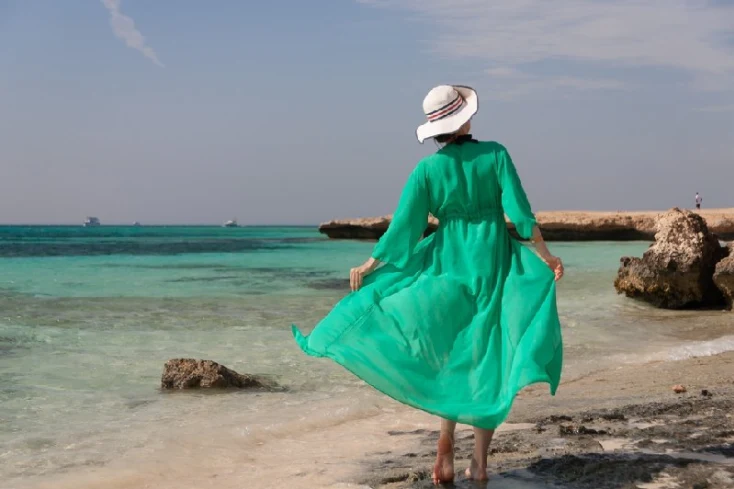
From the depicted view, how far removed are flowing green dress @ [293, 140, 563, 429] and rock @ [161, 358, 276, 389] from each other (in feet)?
9.85

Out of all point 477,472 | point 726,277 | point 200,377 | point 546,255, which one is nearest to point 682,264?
point 726,277

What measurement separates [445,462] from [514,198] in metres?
1.15

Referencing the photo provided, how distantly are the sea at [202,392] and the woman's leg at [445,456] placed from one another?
50 cm

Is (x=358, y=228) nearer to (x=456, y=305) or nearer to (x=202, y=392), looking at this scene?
(x=202, y=392)

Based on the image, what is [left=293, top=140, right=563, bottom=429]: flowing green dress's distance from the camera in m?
3.35

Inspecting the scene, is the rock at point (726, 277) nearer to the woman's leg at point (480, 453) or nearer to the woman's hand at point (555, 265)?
the woman's hand at point (555, 265)

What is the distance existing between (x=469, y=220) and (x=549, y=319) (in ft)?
1.79

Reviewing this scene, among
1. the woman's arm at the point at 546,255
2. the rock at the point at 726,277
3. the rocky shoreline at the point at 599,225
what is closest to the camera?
the woman's arm at the point at 546,255

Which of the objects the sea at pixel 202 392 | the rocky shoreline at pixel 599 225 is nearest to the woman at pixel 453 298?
the sea at pixel 202 392

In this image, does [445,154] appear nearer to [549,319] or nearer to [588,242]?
[549,319]

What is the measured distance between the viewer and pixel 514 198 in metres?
3.46

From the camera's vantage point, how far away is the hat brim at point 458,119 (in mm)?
3531

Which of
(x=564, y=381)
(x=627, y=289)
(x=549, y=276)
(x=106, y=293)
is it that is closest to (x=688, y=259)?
(x=627, y=289)

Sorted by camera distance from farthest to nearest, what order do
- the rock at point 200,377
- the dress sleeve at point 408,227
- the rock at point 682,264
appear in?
the rock at point 682,264
the rock at point 200,377
the dress sleeve at point 408,227
